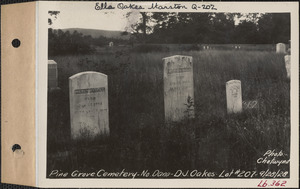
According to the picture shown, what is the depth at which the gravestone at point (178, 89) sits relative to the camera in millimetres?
4203

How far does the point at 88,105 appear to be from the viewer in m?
4.17

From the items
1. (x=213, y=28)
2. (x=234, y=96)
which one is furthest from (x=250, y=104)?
(x=213, y=28)

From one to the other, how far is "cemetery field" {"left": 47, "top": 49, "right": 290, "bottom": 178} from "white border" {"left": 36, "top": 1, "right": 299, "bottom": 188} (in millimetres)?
78

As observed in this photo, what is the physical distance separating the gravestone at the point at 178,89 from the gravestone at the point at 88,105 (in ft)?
2.22

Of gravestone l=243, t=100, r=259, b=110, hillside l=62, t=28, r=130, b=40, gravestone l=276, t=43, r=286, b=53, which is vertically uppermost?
hillside l=62, t=28, r=130, b=40

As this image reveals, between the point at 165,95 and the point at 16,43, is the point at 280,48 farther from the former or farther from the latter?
the point at 16,43

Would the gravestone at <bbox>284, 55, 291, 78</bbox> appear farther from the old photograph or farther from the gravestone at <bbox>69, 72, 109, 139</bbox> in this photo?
the gravestone at <bbox>69, 72, 109, 139</bbox>

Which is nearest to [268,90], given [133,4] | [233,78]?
[233,78]

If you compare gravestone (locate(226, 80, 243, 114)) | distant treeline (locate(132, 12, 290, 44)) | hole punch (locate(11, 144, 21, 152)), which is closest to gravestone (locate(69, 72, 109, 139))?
hole punch (locate(11, 144, 21, 152))

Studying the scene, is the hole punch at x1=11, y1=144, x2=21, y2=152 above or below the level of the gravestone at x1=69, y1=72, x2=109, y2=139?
below

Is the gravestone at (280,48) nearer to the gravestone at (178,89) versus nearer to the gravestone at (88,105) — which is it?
the gravestone at (178,89)

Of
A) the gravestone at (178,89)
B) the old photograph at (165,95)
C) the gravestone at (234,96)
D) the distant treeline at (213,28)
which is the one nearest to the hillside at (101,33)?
the old photograph at (165,95)

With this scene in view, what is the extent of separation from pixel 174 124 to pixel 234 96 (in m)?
0.72

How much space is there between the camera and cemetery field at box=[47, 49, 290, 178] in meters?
4.15
